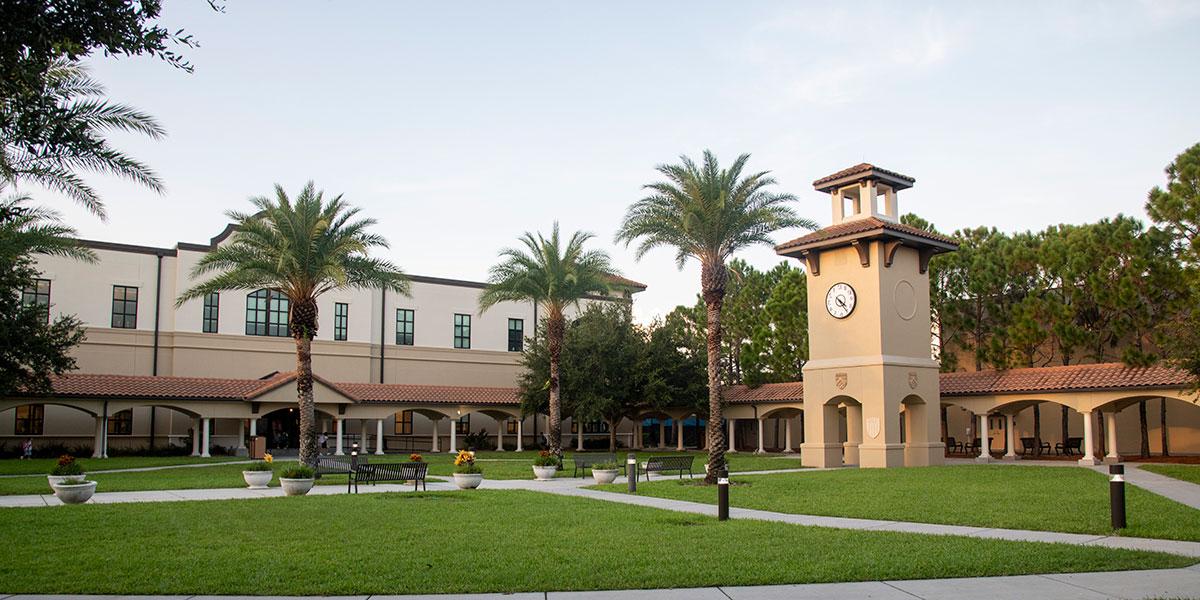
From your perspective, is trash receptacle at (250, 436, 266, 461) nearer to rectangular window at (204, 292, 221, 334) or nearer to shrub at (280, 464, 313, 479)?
rectangular window at (204, 292, 221, 334)

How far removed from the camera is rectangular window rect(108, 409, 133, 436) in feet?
147

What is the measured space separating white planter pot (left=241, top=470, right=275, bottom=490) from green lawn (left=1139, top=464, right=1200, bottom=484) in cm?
2281

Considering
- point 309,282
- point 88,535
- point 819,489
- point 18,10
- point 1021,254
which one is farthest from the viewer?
point 1021,254

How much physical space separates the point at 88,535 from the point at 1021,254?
123 feet

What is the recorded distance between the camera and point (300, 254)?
29453 millimetres

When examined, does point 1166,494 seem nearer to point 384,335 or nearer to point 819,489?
point 819,489

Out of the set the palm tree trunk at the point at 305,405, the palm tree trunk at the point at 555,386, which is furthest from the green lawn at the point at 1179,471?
the palm tree trunk at the point at 305,405

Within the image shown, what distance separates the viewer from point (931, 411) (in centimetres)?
3528

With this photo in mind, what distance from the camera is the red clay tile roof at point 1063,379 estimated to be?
31594 millimetres

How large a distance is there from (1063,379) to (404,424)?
34305 millimetres

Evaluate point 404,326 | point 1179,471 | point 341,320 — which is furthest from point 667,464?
point 404,326

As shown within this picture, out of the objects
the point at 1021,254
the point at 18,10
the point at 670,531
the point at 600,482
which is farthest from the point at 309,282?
the point at 1021,254

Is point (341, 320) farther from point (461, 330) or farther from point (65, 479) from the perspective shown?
point (65, 479)

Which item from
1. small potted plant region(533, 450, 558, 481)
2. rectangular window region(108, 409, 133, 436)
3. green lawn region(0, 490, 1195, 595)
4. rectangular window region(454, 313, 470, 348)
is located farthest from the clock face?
rectangular window region(108, 409, 133, 436)
